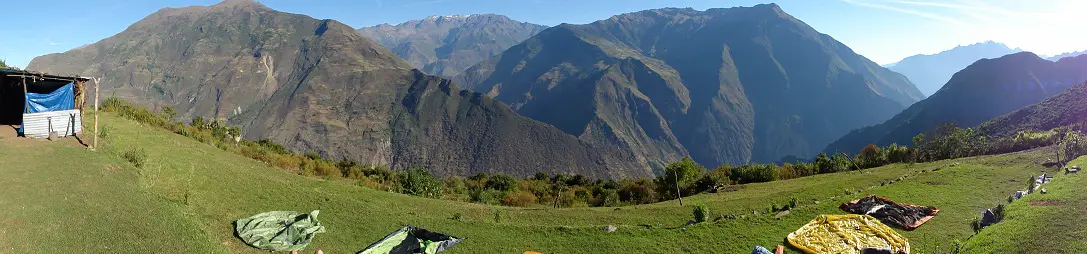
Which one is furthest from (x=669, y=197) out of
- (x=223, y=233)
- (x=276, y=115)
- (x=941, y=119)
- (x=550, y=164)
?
(x=941, y=119)

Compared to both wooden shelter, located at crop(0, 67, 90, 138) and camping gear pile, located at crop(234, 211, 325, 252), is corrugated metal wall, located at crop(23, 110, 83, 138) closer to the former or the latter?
wooden shelter, located at crop(0, 67, 90, 138)

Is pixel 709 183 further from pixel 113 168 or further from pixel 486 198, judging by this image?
pixel 113 168

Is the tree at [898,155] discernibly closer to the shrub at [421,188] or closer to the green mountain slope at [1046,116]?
the shrub at [421,188]

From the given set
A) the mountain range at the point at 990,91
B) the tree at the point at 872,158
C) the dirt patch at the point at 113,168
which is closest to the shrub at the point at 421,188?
the dirt patch at the point at 113,168

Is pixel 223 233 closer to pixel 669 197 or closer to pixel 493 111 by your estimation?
pixel 669 197

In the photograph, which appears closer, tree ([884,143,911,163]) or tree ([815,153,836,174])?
tree ([815,153,836,174])

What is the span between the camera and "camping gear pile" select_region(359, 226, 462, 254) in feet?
38.1

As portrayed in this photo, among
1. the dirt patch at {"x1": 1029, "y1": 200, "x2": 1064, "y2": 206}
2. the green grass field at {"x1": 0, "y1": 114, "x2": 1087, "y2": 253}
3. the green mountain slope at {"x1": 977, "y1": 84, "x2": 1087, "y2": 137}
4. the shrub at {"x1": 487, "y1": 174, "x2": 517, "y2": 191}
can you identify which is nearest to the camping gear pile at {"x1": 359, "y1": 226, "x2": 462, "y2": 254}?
the green grass field at {"x1": 0, "y1": 114, "x2": 1087, "y2": 253}

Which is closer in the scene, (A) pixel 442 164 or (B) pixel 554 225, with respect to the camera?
(B) pixel 554 225

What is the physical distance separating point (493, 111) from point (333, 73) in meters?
77.0

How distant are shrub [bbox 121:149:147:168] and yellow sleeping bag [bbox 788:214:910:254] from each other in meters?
21.6

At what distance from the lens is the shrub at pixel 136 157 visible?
16.6 meters

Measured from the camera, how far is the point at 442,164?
133 meters

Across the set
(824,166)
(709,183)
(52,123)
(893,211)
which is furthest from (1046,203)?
(52,123)
